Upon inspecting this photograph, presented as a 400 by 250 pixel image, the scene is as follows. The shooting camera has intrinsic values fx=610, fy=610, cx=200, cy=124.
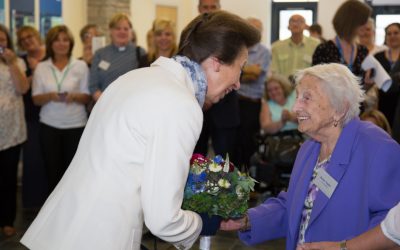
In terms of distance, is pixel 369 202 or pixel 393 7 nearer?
pixel 369 202

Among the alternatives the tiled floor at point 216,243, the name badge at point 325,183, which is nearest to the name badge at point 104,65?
the tiled floor at point 216,243

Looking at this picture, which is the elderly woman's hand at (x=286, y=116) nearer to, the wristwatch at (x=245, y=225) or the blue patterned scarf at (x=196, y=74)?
the wristwatch at (x=245, y=225)

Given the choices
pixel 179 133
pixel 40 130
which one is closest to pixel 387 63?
pixel 40 130

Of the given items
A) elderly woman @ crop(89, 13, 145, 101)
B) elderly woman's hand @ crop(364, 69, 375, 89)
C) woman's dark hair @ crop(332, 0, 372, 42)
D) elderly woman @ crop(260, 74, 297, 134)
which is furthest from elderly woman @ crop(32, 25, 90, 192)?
elderly woman's hand @ crop(364, 69, 375, 89)

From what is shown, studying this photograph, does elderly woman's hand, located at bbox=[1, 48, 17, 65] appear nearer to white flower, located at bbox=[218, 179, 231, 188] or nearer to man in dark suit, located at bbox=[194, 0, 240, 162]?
man in dark suit, located at bbox=[194, 0, 240, 162]

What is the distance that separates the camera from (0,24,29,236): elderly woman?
5020mm

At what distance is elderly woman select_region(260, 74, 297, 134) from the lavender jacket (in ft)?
12.0

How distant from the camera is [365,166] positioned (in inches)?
97.0

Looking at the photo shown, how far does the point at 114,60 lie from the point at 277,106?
1.77 meters

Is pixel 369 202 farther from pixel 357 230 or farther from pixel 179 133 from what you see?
pixel 179 133

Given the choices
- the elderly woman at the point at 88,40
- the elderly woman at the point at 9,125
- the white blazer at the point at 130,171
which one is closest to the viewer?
the white blazer at the point at 130,171

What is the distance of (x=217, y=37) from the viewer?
1.96 metres

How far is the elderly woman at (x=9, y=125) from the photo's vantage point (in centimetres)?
502

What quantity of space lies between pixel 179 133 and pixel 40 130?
13.6 feet
